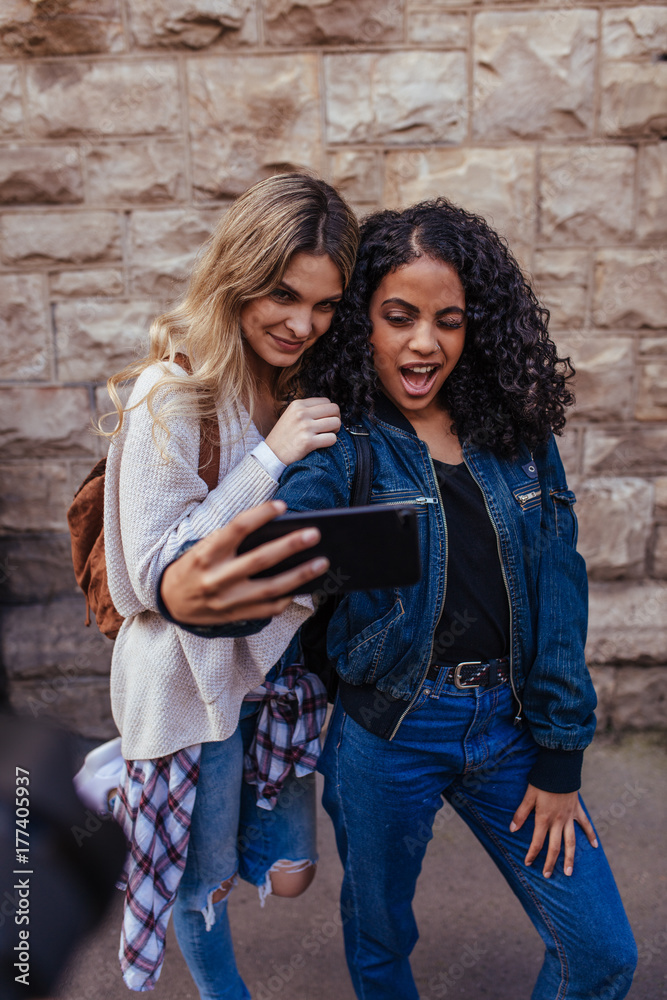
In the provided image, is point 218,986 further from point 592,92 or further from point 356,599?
point 592,92

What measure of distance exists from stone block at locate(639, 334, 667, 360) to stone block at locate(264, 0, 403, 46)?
163 cm

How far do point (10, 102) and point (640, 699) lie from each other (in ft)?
12.6

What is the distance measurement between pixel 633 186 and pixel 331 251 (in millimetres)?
2102

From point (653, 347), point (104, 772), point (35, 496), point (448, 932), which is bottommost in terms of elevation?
point (448, 932)

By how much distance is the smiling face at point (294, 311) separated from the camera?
1.54 meters

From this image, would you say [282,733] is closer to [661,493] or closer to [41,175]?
[661,493]

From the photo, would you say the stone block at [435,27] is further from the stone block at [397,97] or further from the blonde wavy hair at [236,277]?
the blonde wavy hair at [236,277]

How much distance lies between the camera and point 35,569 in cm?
329

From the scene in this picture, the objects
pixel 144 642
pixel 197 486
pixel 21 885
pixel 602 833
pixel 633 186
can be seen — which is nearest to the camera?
pixel 21 885

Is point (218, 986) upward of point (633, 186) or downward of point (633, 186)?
downward

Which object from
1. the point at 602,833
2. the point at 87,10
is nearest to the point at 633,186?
the point at 87,10

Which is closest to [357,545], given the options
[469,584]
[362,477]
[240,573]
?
[240,573]

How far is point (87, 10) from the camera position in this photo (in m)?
2.86

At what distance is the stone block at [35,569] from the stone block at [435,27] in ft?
8.57
